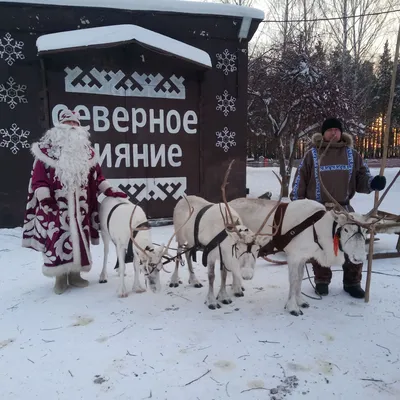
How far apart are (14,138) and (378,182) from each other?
5.85m

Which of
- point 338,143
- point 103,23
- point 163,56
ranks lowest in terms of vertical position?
point 338,143

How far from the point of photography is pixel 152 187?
6805 mm

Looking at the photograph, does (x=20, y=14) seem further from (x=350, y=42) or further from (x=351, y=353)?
(x=350, y=42)

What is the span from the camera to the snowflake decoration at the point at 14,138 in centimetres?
609

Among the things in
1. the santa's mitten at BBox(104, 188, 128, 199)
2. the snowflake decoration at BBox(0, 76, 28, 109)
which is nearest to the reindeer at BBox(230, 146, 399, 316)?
the santa's mitten at BBox(104, 188, 128, 199)

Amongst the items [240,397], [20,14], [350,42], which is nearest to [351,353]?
[240,397]

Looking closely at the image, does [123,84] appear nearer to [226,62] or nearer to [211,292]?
[226,62]

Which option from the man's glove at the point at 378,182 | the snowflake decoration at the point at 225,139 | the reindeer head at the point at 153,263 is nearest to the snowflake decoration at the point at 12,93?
the snowflake decoration at the point at 225,139

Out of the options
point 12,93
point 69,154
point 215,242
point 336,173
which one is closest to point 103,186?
point 69,154

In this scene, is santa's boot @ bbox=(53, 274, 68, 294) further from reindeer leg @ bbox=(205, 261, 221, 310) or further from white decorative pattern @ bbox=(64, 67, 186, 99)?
white decorative pattern @ bbox=(64, 67, 186, 99)

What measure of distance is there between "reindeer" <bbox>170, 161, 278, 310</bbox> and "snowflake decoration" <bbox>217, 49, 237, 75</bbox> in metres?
4.08

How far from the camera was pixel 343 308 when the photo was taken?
335 cm

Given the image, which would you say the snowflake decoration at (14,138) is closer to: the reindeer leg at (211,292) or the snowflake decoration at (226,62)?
the snowflake decoration at (226,62)

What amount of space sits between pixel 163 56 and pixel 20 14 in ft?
8.36
